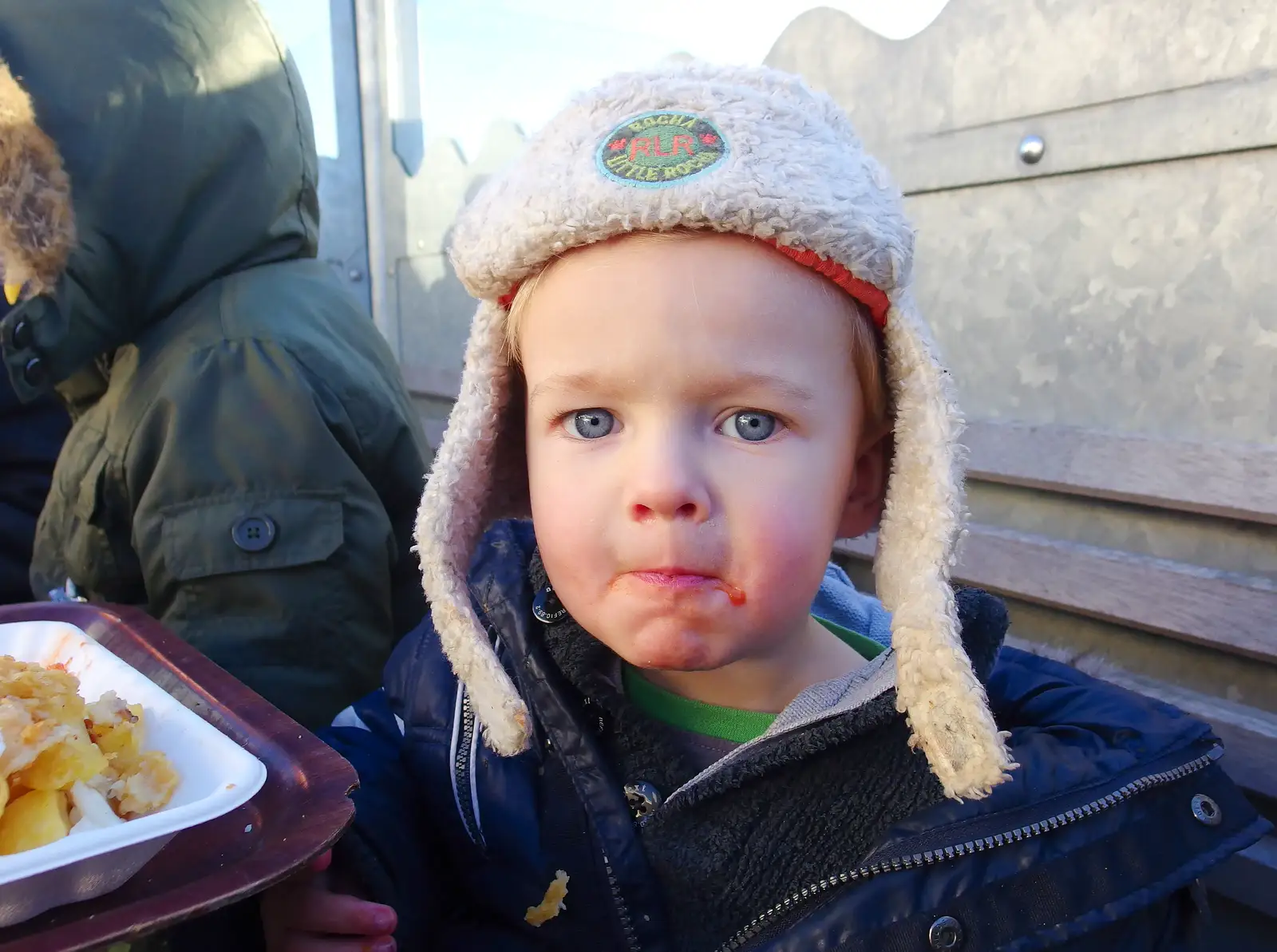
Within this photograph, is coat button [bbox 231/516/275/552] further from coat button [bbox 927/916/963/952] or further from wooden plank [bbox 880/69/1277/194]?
wooden plank [bbox 880/69/1277/194]

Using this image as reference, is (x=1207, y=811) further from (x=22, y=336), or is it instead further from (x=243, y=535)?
(x=22, y=336)

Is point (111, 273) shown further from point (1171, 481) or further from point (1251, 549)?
point (1251, 549)

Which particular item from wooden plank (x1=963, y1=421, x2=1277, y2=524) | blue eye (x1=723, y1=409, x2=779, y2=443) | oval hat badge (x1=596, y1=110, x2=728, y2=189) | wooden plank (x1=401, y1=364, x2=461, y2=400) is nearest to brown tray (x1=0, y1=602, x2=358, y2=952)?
blue eye (x1=723, y1=409, x2=779, y2=443)

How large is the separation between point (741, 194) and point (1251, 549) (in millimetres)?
1382

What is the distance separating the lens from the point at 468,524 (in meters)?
1.16

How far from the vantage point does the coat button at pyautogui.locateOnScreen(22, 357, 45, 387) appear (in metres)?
1.44

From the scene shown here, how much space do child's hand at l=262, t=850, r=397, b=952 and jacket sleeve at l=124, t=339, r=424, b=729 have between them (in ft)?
1.44

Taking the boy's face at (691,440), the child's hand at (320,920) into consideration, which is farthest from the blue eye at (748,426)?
the child's hand at (320,920)

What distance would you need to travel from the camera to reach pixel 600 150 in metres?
0.92

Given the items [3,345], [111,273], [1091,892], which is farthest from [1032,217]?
[3,345]

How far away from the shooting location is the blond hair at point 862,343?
97 cm

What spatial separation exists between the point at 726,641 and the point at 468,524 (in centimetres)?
41

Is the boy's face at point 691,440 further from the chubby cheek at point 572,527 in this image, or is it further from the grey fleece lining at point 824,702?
the grey fleece lining at point 824,702

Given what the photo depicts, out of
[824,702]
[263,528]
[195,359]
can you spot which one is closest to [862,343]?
[824,702]
